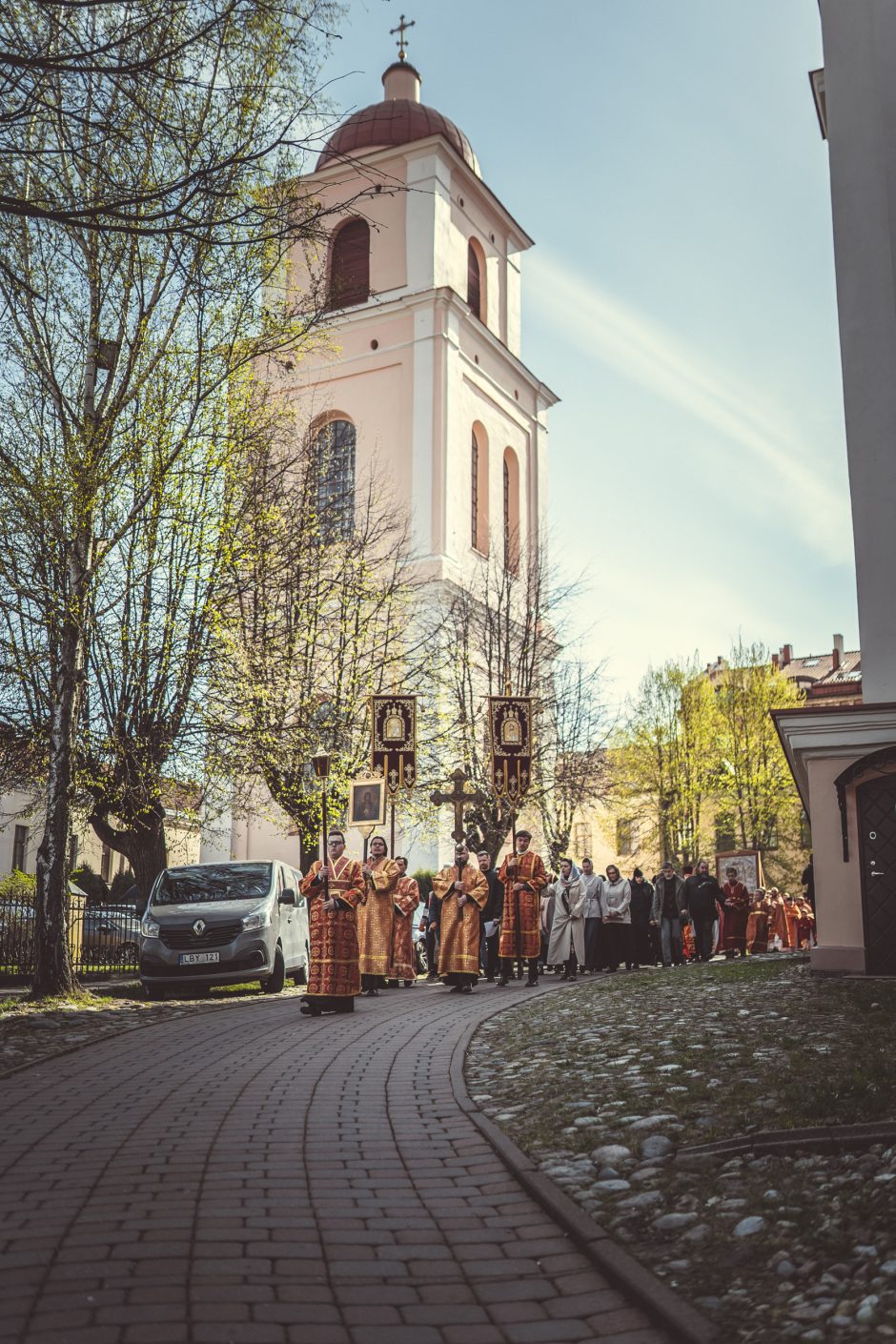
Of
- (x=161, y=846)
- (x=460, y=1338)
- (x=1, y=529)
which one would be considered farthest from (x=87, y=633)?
(x=460, y=1338)

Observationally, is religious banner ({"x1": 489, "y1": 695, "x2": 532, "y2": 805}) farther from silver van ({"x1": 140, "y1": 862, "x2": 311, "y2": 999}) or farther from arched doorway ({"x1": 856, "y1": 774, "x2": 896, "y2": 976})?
arched doorway ({"x1": 856, "y1": 774, "x2": 896, "y2": 976})

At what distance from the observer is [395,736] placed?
74.0 feet

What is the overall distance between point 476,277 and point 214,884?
2962 cm

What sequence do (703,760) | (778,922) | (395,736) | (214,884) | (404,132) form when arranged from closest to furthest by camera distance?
1. (214,884)
2. (395,736)
3. (778,922)
4. (404,132)
5. (703,760)

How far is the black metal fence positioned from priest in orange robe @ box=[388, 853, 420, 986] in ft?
13.7

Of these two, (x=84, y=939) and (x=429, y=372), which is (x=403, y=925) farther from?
(x=429, y=372)

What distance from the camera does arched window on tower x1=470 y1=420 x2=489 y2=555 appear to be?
37906mm

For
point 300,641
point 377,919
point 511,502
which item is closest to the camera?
point 377,919

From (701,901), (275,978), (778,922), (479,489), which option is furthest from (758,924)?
(479,489)

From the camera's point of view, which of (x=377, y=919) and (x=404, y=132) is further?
(x=404, y=132)

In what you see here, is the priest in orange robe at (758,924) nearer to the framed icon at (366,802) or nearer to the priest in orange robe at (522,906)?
the framed icon at (366,802)

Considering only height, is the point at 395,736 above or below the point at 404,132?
below

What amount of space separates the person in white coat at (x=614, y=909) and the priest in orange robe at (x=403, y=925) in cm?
458

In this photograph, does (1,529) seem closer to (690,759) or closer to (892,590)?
(892,590)
